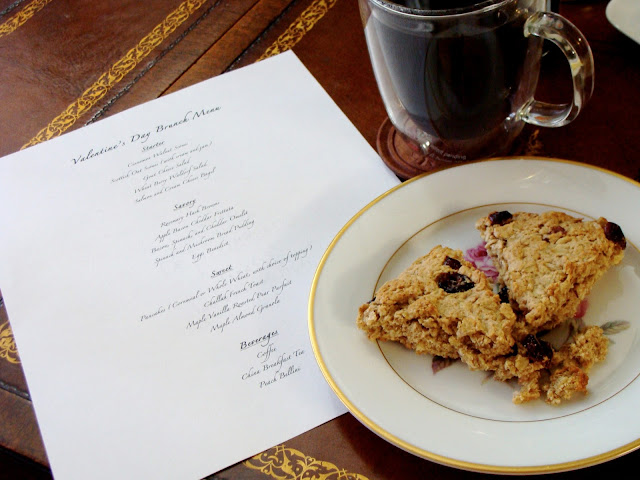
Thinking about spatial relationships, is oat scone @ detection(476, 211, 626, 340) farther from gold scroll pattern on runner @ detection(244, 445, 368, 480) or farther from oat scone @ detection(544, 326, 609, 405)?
gold scroll pattern on runner @ detection(244, 445, 368, 480)

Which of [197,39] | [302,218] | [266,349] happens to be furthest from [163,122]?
[266,349]

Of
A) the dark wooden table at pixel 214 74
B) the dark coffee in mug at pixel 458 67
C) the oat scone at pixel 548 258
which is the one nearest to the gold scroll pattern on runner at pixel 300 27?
the dark wooden table at pixel 214 74

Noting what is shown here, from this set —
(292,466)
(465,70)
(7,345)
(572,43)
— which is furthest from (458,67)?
(7,345)

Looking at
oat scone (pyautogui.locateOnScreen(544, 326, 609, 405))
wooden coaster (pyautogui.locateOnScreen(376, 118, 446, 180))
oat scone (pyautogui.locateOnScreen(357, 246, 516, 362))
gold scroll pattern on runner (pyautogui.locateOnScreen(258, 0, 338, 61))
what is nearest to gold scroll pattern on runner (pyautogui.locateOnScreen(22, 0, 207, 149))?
gold scroll pattern on runner (pyautogui.locateOnScreen(258, 0, 338, 61))

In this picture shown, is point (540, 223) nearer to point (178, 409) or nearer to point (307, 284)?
point (307, 284)

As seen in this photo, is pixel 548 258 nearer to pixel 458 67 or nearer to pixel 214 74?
pixel 458 67
